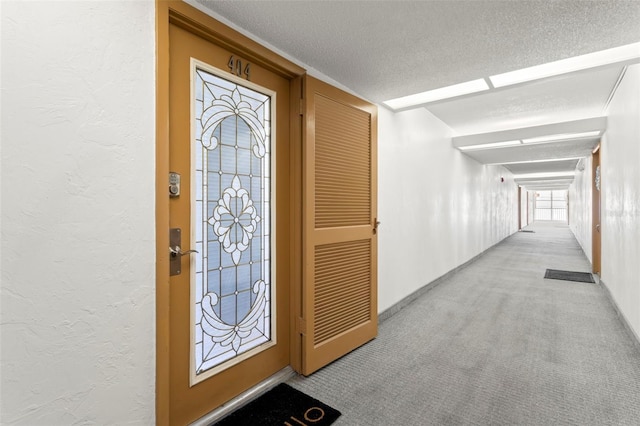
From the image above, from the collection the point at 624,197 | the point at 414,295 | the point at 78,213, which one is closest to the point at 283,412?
the point at 78,213

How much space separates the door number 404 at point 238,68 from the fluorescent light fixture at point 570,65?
6.74ft

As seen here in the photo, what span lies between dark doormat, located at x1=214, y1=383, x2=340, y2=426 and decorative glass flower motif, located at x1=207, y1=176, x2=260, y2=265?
91 centimetres

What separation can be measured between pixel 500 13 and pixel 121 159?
2.12m

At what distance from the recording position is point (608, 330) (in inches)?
120

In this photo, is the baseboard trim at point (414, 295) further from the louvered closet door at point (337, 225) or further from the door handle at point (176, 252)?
the door handle at point (176, 252)

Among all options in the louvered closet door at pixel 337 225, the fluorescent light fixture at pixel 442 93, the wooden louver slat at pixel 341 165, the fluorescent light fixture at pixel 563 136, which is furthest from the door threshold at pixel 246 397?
the fluorescent light fixture at pixel 563 136

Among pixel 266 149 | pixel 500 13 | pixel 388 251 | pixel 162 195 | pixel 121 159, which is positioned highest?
pixel 500 13

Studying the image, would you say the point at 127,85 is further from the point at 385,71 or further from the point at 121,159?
the point at 385,71

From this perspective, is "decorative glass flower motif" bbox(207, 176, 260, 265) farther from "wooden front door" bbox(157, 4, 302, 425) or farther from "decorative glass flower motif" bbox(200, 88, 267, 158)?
"decorative glass flower motif" bbox(200, 88, 267, 158)

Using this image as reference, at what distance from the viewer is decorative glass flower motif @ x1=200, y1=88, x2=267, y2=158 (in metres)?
1.79

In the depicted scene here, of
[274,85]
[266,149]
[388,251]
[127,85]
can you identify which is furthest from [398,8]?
[388,251]

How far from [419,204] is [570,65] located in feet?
7.10

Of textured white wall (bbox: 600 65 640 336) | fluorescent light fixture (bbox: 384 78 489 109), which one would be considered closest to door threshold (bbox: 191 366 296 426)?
fluorescent light fixture (bbox: 384 78 489 109)

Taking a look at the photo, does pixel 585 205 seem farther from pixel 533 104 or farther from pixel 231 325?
pixel 231 325
